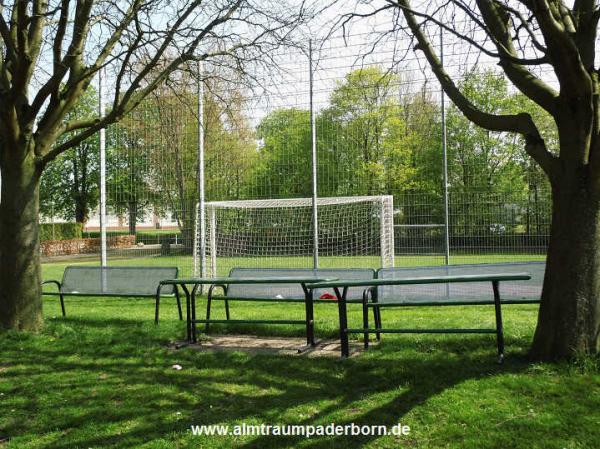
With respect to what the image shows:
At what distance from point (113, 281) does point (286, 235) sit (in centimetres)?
446

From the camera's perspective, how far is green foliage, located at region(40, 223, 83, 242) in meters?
40.8

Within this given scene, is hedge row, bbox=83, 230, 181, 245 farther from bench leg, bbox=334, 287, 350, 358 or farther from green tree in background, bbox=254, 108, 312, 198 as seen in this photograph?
bench leg, bbox=334, 287, 350, 358

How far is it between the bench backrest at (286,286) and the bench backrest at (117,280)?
104 cm

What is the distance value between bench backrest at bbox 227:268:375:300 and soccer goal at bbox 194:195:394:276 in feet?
9.19

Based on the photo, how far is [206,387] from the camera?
554 centimetres

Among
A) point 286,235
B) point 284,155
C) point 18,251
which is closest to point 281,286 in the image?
point 284,155

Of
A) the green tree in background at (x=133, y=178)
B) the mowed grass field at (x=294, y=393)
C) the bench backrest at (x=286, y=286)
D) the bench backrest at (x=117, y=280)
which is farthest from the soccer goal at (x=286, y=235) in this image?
the mowed grass field at (x=294, y=393)

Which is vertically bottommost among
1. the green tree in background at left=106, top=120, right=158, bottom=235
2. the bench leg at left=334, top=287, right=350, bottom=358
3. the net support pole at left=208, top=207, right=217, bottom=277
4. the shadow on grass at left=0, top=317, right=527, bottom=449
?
the shadow on grass at left=0, top=317, right=527, bottom=449

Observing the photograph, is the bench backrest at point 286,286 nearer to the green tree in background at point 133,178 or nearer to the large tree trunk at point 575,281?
the large tree trunk at point 575,281

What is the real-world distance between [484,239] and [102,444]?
27.0 ft

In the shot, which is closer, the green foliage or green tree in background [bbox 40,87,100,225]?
the green foliage

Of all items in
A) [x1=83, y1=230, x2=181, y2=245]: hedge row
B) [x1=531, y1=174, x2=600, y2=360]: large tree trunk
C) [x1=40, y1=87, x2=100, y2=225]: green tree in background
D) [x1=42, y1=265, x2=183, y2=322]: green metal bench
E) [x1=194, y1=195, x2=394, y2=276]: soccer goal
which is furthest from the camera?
[x1=40, y1=87, x2=100, y2=225]: green tree in background

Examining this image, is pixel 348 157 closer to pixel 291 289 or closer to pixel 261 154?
pixel 261 154

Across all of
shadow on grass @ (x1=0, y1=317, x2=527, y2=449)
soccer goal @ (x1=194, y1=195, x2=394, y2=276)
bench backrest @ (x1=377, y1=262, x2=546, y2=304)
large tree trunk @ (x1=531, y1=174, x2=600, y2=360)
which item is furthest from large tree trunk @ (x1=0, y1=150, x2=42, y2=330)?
large tree trunk @ (x1=531, y1=174, x2=600, y2=360)
